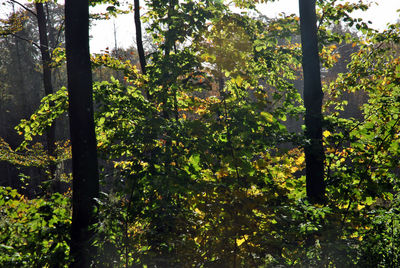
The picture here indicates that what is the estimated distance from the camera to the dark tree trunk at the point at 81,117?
3.95m

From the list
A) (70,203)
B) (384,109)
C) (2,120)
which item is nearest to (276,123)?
(384,109)

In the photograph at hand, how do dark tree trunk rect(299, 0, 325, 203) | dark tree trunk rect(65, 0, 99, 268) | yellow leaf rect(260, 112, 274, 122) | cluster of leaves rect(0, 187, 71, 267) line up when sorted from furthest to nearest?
dark tree trunk rect(299, 0, 325, 203) < dark tree trunk rect(65, 0, 99, 268) < yellow leaf rect(260, 112, 274, 122) < cluster of leaves rect(0, 187, 71, 267)

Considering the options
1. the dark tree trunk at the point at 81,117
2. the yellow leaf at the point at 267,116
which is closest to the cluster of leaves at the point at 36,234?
the dark tree trunk at the point at 81,117

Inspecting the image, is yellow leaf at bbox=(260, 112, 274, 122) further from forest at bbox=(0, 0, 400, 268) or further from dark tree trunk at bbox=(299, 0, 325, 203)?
dark tree trunk at bbox=(299, 0, 325, 203)

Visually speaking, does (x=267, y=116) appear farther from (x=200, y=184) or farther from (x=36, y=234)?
(x=36, y=234)

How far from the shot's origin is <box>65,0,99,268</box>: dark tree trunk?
3.95 meters

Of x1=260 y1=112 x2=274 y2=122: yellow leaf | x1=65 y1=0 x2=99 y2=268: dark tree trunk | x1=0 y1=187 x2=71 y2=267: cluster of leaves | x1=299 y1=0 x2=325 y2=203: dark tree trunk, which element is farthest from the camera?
x1=299 y1=0 x2=325 y2=203: dark tree trunk

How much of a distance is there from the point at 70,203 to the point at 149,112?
1532mm

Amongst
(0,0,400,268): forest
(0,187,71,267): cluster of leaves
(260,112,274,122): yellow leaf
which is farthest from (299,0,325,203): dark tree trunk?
(0,187,71,267): cluster of leaves

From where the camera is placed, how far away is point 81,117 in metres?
4.07

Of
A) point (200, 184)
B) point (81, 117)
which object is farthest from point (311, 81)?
point (81, 117)

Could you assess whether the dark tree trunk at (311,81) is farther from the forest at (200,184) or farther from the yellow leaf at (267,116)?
the yellow leaf at (267,116)

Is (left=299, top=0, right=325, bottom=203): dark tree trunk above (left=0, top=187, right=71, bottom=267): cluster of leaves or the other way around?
above

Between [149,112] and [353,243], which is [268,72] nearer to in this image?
[149,112]
